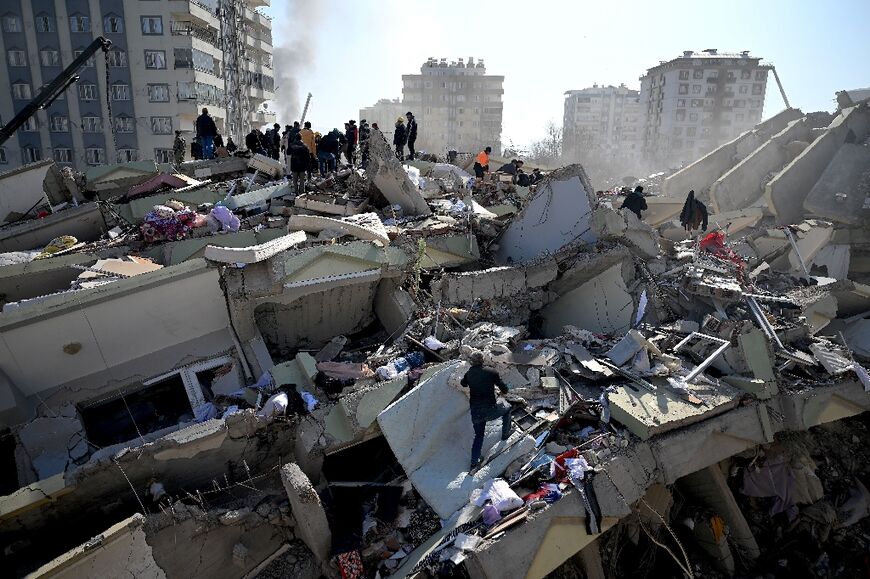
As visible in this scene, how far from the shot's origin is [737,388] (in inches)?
248

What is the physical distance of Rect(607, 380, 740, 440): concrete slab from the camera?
549cm

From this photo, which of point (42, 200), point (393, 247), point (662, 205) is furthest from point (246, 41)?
point (393, 247)

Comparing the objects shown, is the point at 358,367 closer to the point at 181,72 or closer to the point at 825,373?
the point at 825,373

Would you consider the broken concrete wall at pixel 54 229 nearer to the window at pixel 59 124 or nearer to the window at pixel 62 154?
the window at pixel 62 154

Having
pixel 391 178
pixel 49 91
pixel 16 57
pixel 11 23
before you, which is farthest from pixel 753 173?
pixel 11 23

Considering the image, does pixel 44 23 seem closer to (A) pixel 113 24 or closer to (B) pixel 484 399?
(A) pixel 113 24

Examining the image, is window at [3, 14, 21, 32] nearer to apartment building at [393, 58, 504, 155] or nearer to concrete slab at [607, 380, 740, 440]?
concrete slab at [607, 380, 740, 440]

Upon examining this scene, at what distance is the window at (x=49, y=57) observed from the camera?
2959 cm

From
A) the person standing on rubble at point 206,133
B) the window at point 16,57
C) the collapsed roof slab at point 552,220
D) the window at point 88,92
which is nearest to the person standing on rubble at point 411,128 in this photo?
the person standing on rubble at point 206,133

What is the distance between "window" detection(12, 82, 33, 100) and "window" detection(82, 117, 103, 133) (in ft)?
10.1

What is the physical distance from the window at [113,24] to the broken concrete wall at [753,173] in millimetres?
31488

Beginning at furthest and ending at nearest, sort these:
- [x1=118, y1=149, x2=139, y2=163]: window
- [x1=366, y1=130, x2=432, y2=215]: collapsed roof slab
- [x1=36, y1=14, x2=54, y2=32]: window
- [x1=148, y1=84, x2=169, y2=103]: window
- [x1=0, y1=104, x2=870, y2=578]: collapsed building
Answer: [x1=118, y1=149, x2=139, y2=163]: window < [x1=148, y1=84, x2=169, y2=103]: window < [x1=36, y1=14, x2=54, y2=32]: window < [x1=366, y1=130, x2=432, y2=215]: collapsed roof slab < [x1=0, y1=104, x2=870, y2=578]: collapsed building

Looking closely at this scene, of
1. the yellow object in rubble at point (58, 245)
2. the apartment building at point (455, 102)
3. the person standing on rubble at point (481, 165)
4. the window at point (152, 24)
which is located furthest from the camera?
the apartment building at point (455, 102)

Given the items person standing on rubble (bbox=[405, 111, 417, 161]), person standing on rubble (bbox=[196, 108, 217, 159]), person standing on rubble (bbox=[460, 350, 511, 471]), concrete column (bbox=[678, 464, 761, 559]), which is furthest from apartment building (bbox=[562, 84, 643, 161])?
person standing on rubble (bbox=[460, 350, 511, 471])
